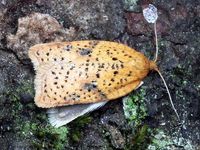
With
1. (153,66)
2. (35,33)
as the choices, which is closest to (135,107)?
(153,66)

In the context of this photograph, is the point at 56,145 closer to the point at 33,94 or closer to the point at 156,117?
the point at 33,94

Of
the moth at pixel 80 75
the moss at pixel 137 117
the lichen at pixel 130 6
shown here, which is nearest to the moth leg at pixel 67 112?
the moth at pixel 80 75

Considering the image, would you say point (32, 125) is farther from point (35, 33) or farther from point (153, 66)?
point (153, 66)

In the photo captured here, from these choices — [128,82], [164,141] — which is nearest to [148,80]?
[128,82]

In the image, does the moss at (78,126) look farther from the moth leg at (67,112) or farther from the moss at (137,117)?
the moss at (137,117)

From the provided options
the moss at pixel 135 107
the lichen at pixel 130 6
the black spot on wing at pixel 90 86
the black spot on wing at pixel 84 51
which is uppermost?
the lichen at pixel 130 6

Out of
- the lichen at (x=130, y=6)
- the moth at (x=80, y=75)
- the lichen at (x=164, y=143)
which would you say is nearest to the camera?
the moth at (x=80, y=75)

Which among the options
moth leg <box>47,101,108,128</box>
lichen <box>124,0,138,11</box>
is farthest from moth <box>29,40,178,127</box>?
lichen <box>124,0,138,11</box>
